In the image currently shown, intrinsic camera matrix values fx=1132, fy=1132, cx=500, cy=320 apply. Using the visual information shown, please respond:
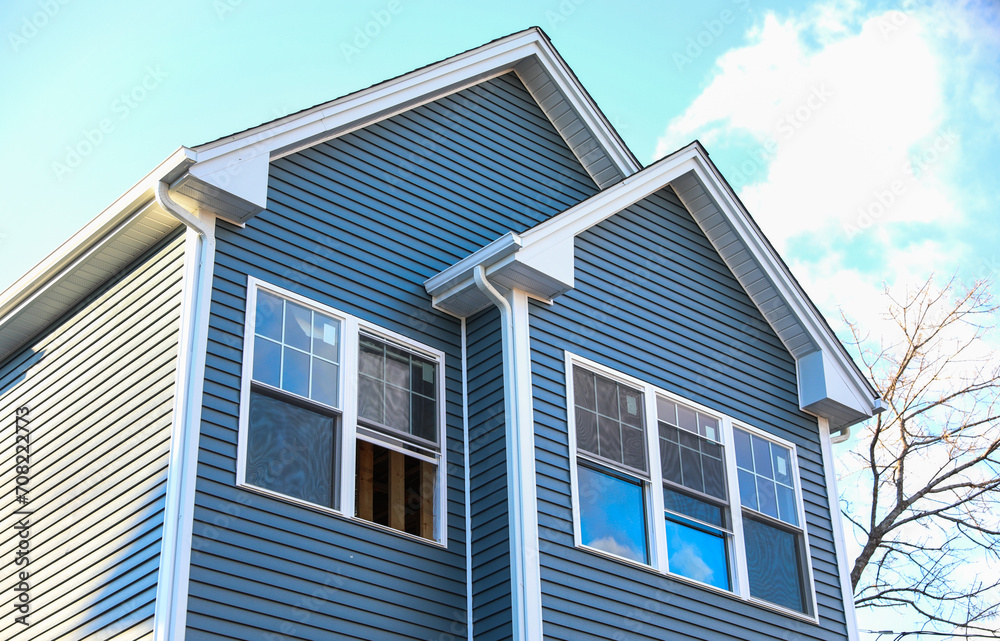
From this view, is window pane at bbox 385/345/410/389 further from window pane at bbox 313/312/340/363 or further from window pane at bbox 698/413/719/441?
window pane at bbox 698/413/719/441

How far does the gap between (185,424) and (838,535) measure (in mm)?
7161

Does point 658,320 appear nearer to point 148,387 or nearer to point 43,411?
point 148,387

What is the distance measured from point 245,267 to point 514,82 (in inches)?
186

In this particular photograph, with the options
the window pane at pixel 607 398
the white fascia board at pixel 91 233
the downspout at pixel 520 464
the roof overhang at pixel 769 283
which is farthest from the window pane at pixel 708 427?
the white fascia board at pixel 91 233

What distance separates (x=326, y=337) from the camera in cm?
952

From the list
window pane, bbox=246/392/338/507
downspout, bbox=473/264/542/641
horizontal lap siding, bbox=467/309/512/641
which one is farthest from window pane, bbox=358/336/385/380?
downspout, bbox=473/264/542/641

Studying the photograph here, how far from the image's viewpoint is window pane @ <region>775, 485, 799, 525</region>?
456 inches

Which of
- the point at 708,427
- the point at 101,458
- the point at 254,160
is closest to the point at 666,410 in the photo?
the point at 708,427

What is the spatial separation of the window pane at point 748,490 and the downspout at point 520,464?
2.79 m

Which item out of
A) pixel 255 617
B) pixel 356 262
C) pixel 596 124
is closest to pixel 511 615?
pixel 255 617

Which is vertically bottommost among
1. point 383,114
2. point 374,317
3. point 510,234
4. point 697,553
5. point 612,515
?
point 697,553

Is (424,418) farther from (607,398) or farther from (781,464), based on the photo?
(781,464)

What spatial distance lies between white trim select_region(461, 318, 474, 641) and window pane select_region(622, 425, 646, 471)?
1467mm

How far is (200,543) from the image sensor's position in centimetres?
795
